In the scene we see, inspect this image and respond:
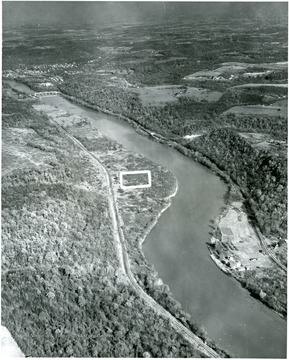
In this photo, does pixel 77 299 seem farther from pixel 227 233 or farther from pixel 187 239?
pixel 227 233

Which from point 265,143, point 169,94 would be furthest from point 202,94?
point 265,143

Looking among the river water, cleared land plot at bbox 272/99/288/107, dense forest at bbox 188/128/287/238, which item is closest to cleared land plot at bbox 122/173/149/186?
the river water

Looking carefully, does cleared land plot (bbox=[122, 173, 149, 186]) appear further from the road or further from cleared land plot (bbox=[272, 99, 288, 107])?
cleared land plot (bbox=[272, 99, 288, 107])

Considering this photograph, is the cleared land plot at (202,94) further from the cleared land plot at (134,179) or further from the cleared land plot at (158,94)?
the cleared land plot at (134,179)

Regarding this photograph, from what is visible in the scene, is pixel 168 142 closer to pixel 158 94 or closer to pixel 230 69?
pixel 158 94

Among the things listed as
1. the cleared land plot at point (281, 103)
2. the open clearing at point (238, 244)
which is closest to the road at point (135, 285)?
the open clearing at point (238, 244)

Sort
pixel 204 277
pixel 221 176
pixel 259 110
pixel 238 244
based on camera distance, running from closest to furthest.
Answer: pixel 204 277 < pixel 238 244 < pixel 221 176 < pixel 259 110
